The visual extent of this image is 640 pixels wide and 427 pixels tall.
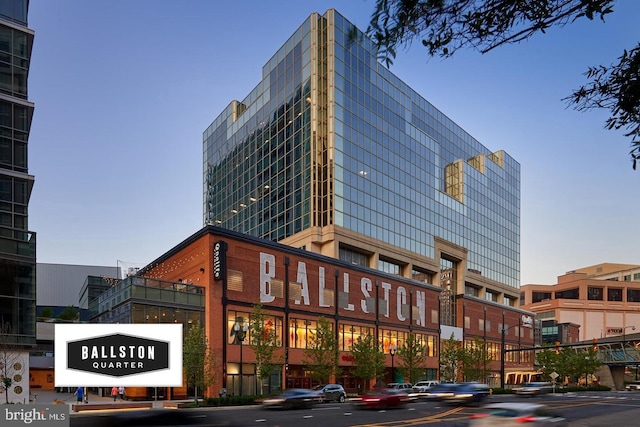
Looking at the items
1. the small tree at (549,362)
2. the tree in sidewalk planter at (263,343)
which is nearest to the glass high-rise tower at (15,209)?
the tree in sidewalk planter at (263,343)

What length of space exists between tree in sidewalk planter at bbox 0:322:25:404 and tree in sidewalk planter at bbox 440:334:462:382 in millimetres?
53772

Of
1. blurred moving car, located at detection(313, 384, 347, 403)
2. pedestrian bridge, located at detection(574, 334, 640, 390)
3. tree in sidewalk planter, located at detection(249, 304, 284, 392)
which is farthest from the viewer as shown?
pedestrian bridge, located at detection(574, 334, 640, 390)

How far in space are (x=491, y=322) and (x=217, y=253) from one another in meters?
65.4

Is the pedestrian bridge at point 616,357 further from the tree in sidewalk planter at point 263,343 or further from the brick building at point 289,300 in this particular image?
the tree in sidewalk planter at point 263,343

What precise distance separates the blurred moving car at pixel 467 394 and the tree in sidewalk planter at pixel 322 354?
57.7 feet

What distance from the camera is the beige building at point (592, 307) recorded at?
6230 inches

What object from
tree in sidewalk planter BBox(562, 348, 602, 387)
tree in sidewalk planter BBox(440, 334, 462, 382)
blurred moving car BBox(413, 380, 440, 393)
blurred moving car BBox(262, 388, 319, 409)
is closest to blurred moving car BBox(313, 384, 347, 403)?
blurred moving car BBox(413, 380, 440, 393)

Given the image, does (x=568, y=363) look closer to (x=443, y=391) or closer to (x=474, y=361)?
(x=474, y=361)

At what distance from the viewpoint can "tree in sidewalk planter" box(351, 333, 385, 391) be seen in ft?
204

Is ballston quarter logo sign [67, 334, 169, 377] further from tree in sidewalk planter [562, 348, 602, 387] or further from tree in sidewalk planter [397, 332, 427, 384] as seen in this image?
tree in sidewalk planter [562, 348, 602, 387]

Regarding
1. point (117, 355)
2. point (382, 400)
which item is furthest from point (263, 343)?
point (117, 355)

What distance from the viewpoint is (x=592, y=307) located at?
15950 cm

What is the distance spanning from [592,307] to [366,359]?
119640 millimetres

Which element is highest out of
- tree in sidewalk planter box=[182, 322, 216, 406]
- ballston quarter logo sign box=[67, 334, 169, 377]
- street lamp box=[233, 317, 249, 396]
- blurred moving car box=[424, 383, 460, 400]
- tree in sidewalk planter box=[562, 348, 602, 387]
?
ballston quarter logo sign box=[67, 334, 169, 377]
